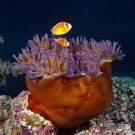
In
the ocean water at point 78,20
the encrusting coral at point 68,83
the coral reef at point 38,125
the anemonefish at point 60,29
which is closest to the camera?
the encrusting coral at point 68,83

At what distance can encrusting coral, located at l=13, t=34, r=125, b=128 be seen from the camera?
2.38 m

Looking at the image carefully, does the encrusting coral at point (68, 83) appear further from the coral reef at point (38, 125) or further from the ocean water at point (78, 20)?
the ocean water at point (78, 20)

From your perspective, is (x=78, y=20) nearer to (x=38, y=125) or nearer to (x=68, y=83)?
(x=38, y=125)

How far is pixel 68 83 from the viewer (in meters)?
2.40

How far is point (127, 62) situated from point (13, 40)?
595cm

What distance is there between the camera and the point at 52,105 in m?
2.50

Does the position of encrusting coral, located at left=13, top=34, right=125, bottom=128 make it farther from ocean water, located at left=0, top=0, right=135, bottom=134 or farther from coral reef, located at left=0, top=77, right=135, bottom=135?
ocean water, located at left=0, top=0, right=135, bottom=134

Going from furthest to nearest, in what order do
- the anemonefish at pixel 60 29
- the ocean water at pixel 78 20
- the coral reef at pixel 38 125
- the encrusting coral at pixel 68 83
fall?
the ocean water at pixel 78 20 → the anemonefish at pixel 60 29 → the coral reef at pixel 38 125 → the encrusting coral at pixel 68 83

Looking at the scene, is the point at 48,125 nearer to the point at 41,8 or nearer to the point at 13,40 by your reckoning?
the point at 13,40

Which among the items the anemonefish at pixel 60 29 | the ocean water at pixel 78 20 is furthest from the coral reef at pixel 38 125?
the ocean water at pixel 78 20

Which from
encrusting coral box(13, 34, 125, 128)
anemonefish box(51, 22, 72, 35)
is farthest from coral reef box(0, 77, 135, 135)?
anemonefish box(51, 22, 72, 35)

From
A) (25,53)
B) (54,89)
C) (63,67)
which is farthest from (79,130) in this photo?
(25,53)

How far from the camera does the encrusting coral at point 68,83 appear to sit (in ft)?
7.81

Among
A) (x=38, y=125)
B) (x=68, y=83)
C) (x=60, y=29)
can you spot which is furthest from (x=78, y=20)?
(x=68, y=83)
